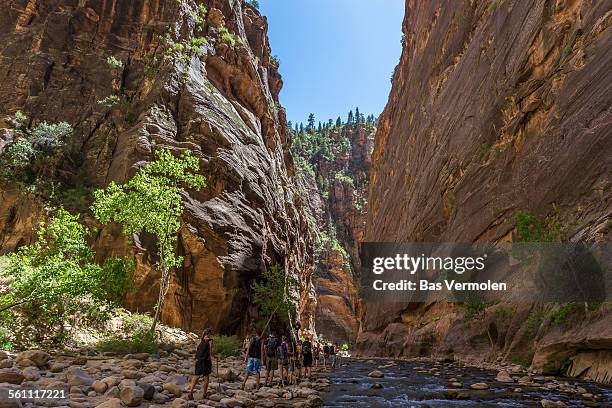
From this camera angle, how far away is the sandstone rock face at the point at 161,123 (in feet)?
96.4

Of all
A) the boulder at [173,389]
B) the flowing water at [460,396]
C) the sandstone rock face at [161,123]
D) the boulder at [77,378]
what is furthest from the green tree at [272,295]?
the boulder at [77,378]

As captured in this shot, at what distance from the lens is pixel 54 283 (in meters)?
13.1

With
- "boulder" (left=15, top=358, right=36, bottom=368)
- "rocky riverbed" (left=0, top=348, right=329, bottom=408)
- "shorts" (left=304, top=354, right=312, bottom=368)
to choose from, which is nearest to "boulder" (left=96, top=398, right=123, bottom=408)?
"rocky riverbed" (left=0, top=348, right=329, bottom=408)

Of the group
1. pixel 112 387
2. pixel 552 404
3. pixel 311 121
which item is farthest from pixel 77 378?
pixel 311 121

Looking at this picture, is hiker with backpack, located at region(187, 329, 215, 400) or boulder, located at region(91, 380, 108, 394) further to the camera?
hiker with backpack, located at region(187, 329, 215, 400)

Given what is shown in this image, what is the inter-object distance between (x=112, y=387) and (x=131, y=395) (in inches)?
63.0

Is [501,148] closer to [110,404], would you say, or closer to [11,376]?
[110,404]

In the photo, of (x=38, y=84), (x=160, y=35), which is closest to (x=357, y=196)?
(x=160, y=35)

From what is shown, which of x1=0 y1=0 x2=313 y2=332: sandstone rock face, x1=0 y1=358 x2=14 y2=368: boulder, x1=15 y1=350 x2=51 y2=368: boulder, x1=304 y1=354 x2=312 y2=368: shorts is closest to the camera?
x1=0 y1=358 x2=14 y2=368: boulder

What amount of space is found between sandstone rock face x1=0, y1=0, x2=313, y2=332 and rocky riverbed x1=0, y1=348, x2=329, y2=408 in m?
14.8

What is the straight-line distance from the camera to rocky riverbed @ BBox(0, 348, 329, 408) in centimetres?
786

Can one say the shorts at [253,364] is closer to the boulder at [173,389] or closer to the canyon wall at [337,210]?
the boulder at [173,389]

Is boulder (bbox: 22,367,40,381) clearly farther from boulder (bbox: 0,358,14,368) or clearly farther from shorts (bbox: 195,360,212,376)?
shorts (bbox: 195,360,212,376)

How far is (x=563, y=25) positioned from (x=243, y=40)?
40.1 metres
